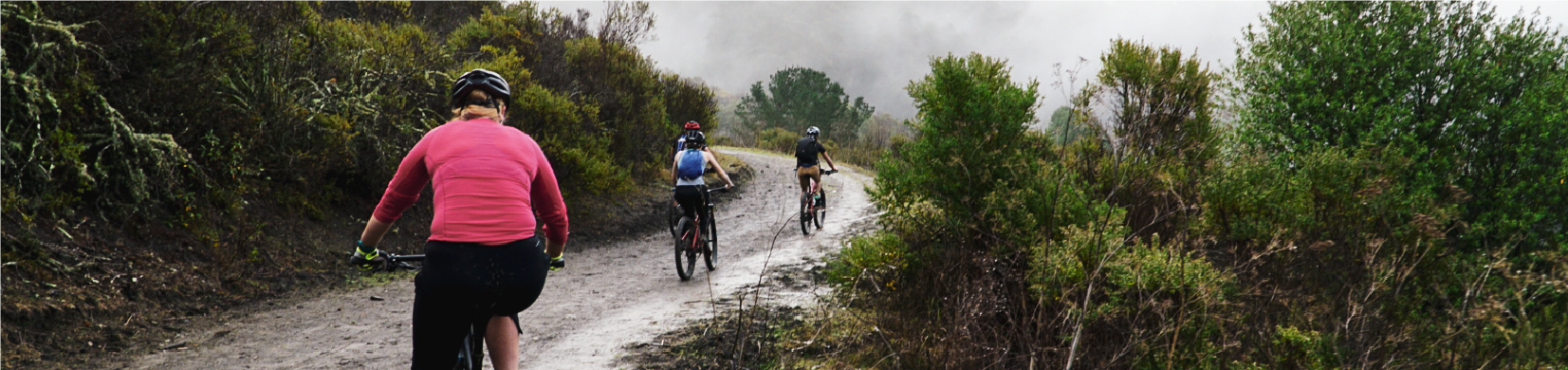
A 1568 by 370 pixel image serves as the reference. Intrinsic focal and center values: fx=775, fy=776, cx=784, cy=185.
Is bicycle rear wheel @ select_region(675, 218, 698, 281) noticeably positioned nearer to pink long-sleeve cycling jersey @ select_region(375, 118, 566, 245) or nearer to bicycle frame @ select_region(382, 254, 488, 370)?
bicycle frame @ select_region(382, 254, 488, 370)

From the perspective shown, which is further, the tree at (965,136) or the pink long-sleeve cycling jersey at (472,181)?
the tree at (965,136)

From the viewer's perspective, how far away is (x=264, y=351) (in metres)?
5.08

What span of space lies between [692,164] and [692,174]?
10 cm

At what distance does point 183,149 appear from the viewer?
7.02 metres

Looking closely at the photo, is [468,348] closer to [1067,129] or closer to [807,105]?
[1067,129]

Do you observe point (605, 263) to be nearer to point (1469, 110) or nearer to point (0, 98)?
point (0, 98)

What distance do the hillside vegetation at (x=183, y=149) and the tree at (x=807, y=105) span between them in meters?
38.0

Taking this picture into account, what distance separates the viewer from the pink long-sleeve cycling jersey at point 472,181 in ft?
6.98

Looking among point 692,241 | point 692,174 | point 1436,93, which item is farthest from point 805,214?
point 1436,93

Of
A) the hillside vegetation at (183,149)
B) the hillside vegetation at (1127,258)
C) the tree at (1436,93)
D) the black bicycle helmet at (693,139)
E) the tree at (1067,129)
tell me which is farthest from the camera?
the tree at (1436,93)

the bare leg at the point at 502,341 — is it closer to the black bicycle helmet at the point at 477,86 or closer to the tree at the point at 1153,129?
the black bicycle helmet at the point at 477,86

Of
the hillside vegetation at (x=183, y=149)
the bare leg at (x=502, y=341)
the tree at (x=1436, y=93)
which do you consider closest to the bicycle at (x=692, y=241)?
the hillside vegetation at (x=183, y=149)

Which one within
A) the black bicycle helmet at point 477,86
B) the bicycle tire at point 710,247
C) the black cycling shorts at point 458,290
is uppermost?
the black bicycle helmet at point 477,86

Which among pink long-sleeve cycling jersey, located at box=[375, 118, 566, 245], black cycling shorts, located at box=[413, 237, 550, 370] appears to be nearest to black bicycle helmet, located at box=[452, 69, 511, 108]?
pink long-sleeve cycling jersey, located at box=[375, 118, 566, 245]
